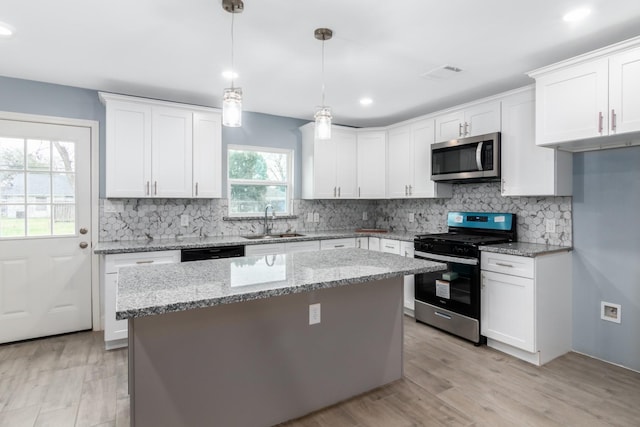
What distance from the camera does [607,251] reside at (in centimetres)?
290

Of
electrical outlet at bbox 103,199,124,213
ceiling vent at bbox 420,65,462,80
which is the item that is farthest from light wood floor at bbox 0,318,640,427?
ceiling vent at bbox 420,65,462,80

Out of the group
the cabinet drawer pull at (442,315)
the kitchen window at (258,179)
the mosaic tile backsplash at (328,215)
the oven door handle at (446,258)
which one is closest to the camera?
the oven door handle at (446,258)

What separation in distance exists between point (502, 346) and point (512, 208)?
1.34 metres

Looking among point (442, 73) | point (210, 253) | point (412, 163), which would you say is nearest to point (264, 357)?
point (210, 253)

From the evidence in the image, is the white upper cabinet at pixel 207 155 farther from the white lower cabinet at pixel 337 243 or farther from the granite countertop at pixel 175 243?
the white lower cabinet at pixel 337 243

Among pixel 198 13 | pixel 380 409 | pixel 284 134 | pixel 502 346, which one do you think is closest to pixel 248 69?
pixel 198 13

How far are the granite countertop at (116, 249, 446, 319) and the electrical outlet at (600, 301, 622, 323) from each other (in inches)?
72.0

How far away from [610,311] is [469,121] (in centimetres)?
208

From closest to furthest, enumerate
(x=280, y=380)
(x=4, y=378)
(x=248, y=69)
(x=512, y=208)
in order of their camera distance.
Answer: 1. (x=280, y=380)
2. (x=4, y=378)
3. (x=248, y=69)
4. (x=512, y=208)

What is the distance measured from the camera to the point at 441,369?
9.00 ft

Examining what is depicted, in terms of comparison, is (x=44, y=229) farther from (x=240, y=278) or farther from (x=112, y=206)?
(x=240, y=278)

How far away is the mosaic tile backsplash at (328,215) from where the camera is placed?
3314 mm

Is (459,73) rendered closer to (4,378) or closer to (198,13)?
(198,13)

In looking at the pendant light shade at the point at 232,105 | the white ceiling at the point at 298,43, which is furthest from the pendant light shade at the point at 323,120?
the white ceiling at the point at 298,43
